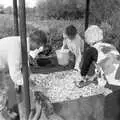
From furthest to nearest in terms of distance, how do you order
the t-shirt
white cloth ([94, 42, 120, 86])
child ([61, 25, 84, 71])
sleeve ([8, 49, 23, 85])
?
child ([61, 25, 84, 71]) < white cloth ([94, 42, 120, 86]) < the t-shirt < sleeve ([8, 49, 23, 85])

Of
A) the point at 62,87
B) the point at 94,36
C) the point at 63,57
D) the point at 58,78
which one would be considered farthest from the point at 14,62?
the point at 63,57

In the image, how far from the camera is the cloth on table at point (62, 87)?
208 centimetres

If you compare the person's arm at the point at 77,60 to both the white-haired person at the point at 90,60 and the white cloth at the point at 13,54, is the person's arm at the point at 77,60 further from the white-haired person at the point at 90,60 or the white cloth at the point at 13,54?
the white cloth at the point at 13,54

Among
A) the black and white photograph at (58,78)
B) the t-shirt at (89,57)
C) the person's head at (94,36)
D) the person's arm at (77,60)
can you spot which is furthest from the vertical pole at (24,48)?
the person's arm at (77,60)

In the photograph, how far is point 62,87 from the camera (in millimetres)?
2277

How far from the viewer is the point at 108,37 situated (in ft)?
15.6

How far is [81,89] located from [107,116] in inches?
14.9

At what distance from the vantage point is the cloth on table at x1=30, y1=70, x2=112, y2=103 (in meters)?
2.08

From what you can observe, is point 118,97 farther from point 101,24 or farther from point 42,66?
point 101,24

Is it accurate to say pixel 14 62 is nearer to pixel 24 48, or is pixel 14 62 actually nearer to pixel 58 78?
pixel 24 48

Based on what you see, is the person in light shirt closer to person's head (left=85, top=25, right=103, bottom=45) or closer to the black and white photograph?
the black and white photograph

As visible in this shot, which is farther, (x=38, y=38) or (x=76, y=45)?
(x=76, y=45)

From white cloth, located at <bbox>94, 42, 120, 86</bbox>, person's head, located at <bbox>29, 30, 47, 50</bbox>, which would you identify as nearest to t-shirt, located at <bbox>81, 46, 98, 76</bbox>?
white cloth, located at <bbox>94, 42, 120, 86</bbox>

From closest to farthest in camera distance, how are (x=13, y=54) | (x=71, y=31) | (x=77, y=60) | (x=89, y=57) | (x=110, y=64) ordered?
(x=13, y=54), (x=89, y=57), (x=110, y=64), (x=71, y=31), (x=77, y=60)
